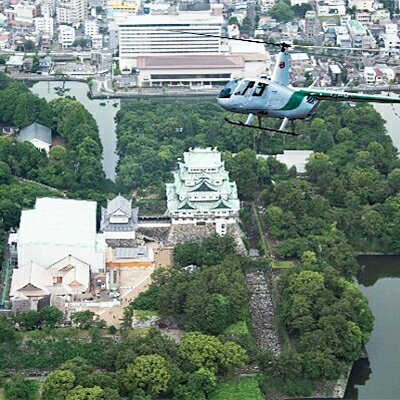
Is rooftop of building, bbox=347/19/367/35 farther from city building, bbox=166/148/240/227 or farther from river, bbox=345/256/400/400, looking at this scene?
river, bbox=345/256/400/400

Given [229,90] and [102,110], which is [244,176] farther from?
[229,90]

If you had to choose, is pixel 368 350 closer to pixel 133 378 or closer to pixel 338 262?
pixel 338 262

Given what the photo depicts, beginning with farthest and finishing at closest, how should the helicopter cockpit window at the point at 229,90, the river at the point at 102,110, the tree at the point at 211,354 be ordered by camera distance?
1. the river at the point at 102,110
2. the tree at the point at 211,354
3. the helicopter cockpit window at the point at 229,90

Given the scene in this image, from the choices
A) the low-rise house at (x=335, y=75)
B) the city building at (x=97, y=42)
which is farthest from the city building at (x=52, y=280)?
the city building at (x=97, y=42)

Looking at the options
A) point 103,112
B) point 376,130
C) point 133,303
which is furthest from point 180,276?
point 103,112

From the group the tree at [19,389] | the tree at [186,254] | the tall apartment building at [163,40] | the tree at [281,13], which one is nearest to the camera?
the tree at [19,389]

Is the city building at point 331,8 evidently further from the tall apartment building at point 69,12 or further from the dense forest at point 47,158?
the dense forest at point 47,158
